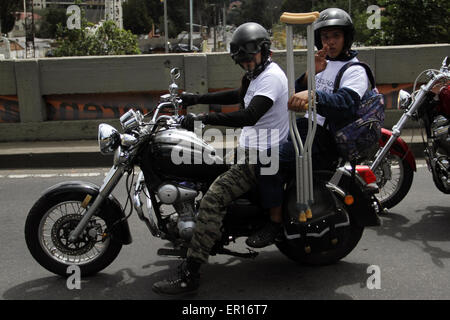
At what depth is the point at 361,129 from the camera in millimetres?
4109

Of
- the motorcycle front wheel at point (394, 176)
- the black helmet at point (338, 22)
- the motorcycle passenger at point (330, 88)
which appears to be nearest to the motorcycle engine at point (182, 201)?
the motorcycle passenger at point (330, 88)

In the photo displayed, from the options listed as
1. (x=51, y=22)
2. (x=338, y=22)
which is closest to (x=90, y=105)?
(x=338, y=22)

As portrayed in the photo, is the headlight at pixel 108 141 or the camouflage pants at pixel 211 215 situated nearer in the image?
the camouflage pants at pixel 211 215

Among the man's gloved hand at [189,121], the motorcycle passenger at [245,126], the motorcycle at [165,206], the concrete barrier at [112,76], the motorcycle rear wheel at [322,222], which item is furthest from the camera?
the concrete barrier at [112,76]

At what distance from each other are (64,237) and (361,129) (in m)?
2.19

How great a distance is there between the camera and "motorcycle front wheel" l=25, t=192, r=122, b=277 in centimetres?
424

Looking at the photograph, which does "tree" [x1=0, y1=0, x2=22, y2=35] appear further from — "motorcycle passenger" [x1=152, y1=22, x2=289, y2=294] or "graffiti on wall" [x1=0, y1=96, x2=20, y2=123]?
"motorcycle passenger" [x1=152, y1=22, x2=289, y2=294]

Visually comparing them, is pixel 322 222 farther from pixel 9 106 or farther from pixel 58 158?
pixel 9 106

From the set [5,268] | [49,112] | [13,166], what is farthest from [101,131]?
[49,112]

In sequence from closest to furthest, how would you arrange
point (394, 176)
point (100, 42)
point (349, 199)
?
point (349, 199) < point (394, 176) < point (100, 42)

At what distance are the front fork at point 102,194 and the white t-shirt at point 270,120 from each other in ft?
2.87

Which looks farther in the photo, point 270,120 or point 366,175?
point 366,175

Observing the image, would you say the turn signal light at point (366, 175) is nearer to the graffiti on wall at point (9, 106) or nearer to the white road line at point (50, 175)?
the white road line at point (50, 175)

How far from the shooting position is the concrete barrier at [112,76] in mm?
8789
